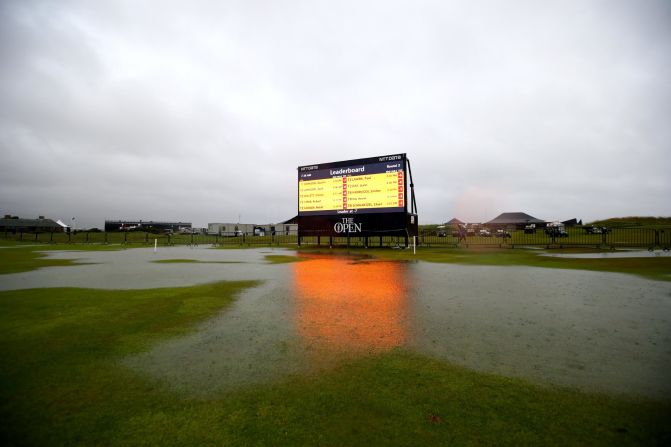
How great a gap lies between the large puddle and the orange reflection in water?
1.1 inches

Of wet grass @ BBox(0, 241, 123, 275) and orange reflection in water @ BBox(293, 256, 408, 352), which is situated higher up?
wet grass @ BBox(0, 241, 123, 275)

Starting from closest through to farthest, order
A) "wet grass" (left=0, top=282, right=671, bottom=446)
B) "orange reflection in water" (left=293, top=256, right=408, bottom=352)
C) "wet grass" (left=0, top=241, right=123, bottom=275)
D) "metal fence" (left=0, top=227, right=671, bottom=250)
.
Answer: "wet grass" (left=0, top=282, right=671, bottom=446) → "orange reflection in water" (left=293, top=256, right=408, bottom=352) → "wet grass" (left=0, top=241, right=123, bottom=275) → "metal fence" (left=0, top=227, right=671, bottom=250)

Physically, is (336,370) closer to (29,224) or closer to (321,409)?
(321,409)

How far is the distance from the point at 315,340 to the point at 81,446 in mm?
2833

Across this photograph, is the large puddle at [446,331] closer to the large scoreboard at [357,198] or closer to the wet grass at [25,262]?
the wet grass at [25,262]

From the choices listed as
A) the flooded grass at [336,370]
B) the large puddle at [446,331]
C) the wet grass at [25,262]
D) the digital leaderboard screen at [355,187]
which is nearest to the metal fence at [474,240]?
the digital leaderboard screen at [355,187]

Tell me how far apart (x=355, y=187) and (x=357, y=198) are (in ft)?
3.24

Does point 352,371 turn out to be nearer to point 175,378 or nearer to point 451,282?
point 175,378

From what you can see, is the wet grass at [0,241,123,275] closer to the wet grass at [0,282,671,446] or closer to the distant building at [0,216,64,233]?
the wet grass at [0,282,671,446]

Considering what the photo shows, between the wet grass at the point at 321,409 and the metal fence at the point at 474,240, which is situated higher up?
the metal fence at the point at 474,240

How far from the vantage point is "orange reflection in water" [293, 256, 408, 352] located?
460 cm

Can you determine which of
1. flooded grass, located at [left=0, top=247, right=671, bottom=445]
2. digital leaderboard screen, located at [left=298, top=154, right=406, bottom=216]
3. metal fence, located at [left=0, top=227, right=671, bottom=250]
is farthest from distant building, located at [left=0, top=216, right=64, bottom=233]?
flooded grass, located at [left=0, top=247, right=671, bottom=445]

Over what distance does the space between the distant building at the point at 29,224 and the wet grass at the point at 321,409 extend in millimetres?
101464

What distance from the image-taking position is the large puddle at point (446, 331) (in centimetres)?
353
